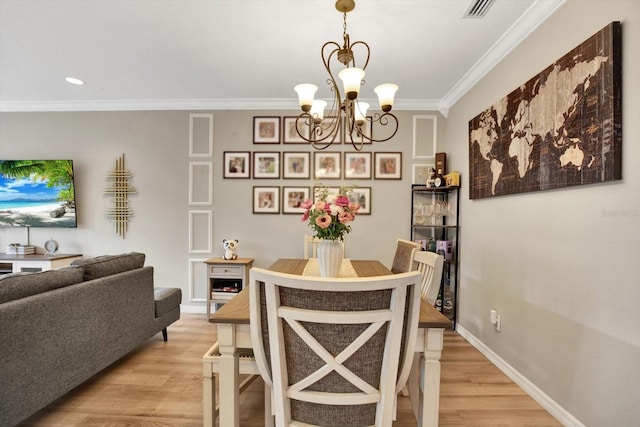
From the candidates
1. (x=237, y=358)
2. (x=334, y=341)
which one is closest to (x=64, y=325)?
(x=237, y=358)

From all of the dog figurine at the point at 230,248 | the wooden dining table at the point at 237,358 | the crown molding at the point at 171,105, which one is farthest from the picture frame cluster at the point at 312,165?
the wooden dining table at the point at 237,358

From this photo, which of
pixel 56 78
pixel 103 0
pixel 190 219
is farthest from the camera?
pixel 190 219

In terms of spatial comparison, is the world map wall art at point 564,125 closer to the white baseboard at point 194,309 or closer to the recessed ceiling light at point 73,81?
the white baseboard at point 194,309

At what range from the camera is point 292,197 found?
3.60 m

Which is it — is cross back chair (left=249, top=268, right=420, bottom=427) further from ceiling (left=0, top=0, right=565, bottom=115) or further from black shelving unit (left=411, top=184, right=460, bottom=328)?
black shelving unit (left=411, top=184, right=460, bottom=328)

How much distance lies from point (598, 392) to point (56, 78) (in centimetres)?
490

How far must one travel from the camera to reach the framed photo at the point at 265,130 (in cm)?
361

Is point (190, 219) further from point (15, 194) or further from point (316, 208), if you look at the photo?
point (316, 208)

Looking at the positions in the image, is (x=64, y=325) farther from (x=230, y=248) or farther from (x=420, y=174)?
(x=420, y=174)

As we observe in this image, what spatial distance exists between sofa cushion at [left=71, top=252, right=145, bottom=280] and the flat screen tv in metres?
1.98

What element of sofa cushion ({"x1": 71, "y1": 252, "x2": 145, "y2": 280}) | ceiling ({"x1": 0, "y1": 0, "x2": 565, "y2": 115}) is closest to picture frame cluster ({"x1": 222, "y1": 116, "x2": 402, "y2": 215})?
ceiling ({"x1": 0, "y1": 0, "x2": 565, "y2": 115})

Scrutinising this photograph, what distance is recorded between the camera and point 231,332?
4.03ft

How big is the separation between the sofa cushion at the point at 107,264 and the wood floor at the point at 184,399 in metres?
0.77

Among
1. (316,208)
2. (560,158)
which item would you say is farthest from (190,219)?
(560,158)
